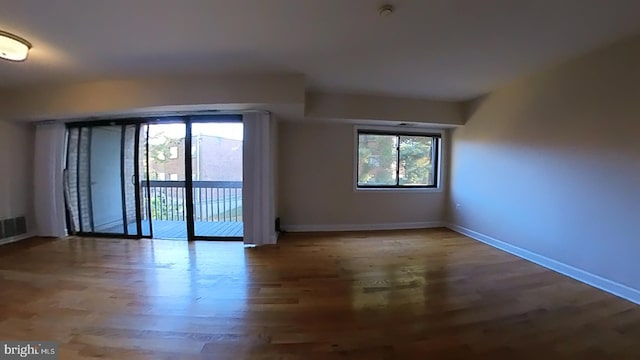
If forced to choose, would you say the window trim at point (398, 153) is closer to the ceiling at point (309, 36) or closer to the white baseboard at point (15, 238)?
the ceiling at point (309, 36)

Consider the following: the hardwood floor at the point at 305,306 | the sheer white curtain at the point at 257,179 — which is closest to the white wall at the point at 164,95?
the sheer white curtain at the point at 257,179

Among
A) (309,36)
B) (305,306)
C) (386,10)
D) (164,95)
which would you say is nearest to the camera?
(386,10)

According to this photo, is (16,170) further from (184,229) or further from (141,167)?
(184,229)

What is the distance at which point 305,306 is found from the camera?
2.44 m

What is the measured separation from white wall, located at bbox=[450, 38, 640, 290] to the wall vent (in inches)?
307

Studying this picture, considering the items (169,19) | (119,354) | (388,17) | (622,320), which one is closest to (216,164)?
(169,19)

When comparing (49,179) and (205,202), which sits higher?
(49,179)

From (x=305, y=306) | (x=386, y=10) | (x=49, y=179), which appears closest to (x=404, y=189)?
(x=305, y=306)

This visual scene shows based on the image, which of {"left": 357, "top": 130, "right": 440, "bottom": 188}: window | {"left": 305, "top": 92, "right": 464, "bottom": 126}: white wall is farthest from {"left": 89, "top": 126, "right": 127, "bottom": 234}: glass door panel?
{"left": 357, "top": 130, "right": 440, "bottom": 188}: window

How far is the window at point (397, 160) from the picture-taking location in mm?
5500

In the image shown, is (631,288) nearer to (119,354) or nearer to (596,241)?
(596,241)

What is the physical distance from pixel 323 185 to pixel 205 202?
2.41 m

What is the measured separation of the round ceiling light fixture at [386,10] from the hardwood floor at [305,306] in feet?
7.96

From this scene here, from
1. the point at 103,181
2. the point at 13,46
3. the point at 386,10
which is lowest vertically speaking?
the point at 103,181
